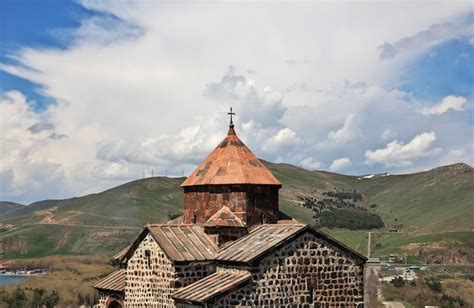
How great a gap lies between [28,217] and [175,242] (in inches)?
6479

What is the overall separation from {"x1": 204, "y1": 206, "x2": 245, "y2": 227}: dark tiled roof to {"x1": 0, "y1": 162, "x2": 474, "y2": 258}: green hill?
88259 millimetres

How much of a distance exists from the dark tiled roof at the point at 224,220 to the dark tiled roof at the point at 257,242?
20.1 inches

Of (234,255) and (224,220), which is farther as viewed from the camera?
(224,220)

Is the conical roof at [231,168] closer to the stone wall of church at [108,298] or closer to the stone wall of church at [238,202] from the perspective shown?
the stone wall of church at [238,202]

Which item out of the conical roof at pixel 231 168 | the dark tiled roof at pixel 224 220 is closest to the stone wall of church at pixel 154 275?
the dark tiled roof at pixel 224 220

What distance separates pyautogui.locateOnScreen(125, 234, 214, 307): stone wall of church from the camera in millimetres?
17531

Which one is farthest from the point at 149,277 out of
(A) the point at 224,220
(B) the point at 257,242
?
(B) the point at 257,242

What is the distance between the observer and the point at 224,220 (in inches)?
736

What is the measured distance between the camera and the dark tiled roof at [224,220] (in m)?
18.6

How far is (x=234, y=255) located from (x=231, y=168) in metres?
3.38

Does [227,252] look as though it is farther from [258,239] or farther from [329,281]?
[329,281]

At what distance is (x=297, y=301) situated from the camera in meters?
16.8

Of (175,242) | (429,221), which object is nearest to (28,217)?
(429,221)

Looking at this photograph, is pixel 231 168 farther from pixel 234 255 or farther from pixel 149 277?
pixel 149 277
